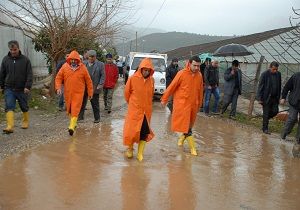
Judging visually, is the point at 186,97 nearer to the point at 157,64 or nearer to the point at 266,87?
the point at 266,87

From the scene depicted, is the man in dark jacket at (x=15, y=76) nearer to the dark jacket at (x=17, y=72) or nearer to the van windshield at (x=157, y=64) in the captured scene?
the dark jacket at (x=17, y=72)

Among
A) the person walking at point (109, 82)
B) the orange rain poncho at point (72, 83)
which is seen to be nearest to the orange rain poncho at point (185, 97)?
the orange rain poncho at point (72, 83)

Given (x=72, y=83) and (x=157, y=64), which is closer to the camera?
(x=72, y=83)

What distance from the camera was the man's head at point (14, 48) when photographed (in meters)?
8.66

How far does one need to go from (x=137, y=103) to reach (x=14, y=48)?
309 cm

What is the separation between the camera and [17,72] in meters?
8.83

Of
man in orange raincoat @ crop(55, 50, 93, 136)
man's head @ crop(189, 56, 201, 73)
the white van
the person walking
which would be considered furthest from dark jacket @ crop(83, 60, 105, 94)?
the white van

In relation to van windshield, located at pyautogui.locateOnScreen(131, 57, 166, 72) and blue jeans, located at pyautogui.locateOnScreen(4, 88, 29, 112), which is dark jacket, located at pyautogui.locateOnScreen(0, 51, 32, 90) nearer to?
blue jeans, located at pyautogui.locateOnScreen(4, 88, 29, 112)

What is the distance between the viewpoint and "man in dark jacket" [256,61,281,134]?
35.3 ft

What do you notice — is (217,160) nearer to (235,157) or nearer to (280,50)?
(235,157)

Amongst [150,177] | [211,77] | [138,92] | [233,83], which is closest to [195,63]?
[138,92]

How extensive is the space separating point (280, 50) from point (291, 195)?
17221mm

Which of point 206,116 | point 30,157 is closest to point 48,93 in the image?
point 206,116

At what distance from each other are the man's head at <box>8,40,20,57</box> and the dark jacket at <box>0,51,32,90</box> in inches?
3.5
